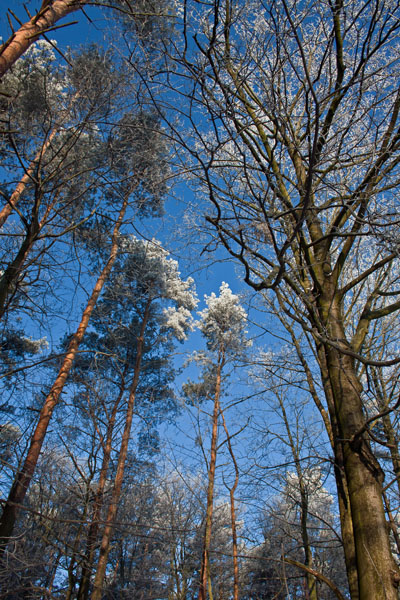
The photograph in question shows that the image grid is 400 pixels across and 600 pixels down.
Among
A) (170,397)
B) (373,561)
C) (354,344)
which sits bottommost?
(373,561)

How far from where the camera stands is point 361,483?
195 centimetres

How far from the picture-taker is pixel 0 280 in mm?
2635

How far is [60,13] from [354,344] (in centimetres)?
364

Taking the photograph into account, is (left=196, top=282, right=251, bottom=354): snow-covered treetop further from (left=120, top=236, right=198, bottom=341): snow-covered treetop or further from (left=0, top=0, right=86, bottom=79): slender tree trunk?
(left=0, top=0, right=86, bottom=79): slender tree trunk

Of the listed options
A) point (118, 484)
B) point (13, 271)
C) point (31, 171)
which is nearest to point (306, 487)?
point (118, 484)

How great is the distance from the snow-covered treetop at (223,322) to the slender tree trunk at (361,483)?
8436 millimetres

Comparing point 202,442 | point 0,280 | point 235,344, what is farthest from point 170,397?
point 0,280

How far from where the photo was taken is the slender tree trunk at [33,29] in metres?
2.41

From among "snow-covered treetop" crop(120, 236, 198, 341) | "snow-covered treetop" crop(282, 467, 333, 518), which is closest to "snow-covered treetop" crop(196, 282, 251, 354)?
"snow-covered treetop" crop(120, 236, 198, 341)

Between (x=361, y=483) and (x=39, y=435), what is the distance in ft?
18.6

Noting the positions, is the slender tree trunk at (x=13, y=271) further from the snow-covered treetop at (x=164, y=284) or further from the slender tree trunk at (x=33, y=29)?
the snow-covered treetop at (x=164, y=284)

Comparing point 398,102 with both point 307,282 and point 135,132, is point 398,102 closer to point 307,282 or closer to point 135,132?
point 307,282

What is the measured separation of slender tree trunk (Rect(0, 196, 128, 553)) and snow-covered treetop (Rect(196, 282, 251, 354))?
14.3 feet

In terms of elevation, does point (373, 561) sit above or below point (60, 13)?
below
